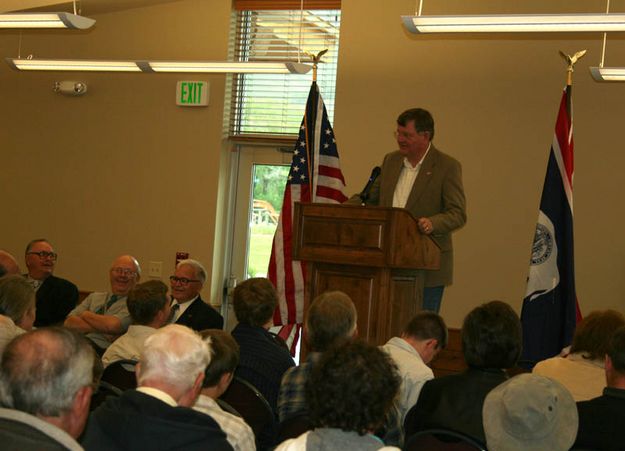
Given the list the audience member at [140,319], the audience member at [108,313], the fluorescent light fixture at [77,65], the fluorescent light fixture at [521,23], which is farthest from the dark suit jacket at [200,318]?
the fluorescent light fixture at [77,65]

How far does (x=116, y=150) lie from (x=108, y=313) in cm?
332

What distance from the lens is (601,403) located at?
284 centimetres

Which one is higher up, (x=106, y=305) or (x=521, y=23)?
(x=521, y=23)

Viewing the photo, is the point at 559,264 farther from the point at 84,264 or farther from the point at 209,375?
the point at 84,264

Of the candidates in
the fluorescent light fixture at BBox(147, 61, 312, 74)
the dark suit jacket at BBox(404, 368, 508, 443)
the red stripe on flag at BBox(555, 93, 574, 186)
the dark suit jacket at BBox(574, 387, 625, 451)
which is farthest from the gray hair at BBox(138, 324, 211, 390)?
the fluorescent light fixture at BBox(147, 61, 312, 74)

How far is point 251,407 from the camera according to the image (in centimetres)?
341

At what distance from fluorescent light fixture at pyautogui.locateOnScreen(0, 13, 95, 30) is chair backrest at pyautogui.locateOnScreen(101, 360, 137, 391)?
267cm

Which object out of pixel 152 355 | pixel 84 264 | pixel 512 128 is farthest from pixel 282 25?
pixel 152 355

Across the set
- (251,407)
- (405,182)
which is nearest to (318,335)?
(251,407)

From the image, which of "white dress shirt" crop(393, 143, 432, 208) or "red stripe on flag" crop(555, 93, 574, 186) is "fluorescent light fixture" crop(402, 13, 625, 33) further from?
"red stripe on flag" crop(555, 93, 574, 186)

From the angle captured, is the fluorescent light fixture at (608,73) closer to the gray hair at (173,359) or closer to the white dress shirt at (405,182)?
the white dress shirt at (405,182)

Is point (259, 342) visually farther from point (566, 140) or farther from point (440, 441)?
point (566, 140)

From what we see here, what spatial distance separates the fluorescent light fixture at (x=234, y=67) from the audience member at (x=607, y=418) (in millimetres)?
4085

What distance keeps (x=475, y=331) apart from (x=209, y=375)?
0.96m
